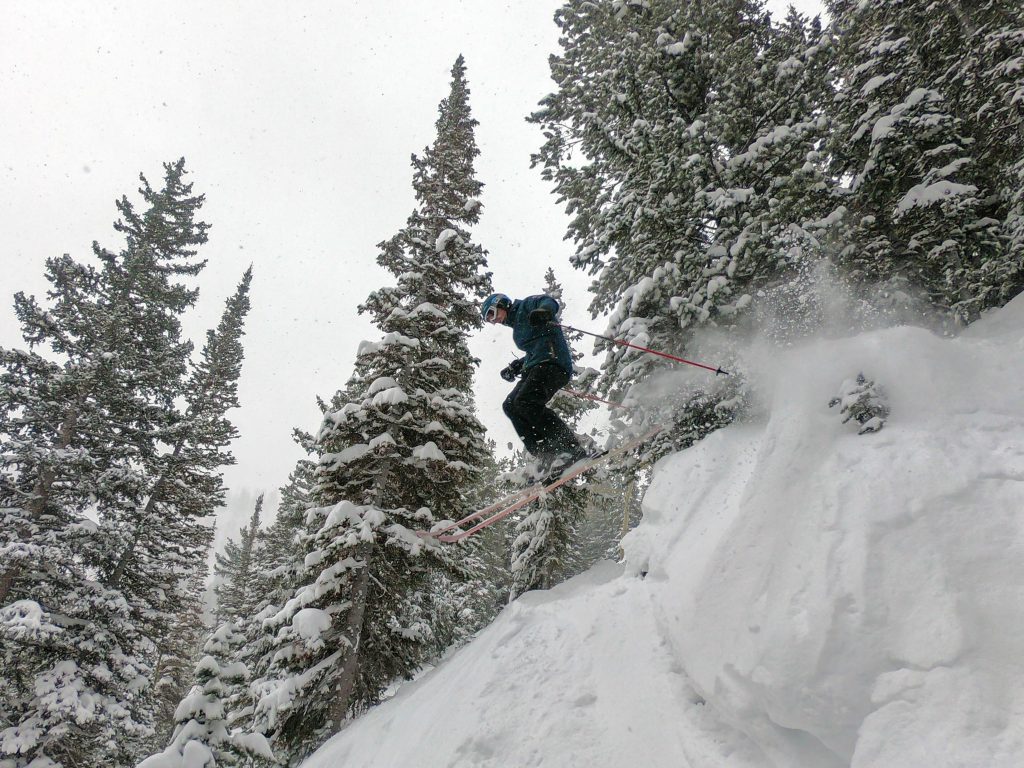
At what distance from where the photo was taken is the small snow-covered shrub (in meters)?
4.35

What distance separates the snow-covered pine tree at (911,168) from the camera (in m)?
6.74

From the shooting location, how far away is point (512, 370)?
26.2 feet

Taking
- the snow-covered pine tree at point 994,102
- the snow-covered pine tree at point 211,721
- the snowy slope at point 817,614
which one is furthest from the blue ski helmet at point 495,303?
the snow-covered pine tree at point 994,102

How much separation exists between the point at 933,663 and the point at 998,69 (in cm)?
815

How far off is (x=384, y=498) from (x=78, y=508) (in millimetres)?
9273

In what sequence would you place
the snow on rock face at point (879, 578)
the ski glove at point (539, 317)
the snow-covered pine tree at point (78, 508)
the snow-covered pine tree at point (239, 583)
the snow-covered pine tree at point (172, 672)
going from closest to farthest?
1. the snow on rock face at point (879, 578)
2. the ski glove at point (539, 317)
3. the snow-covered pine tree at point (78, 508)
4. the snow-covered pine tree at point (239, 583)
5. the snow-covered pine tree at point (172, 672)

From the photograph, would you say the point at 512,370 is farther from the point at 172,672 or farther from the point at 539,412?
the point at 172,672

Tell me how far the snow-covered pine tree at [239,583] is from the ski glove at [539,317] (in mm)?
16801

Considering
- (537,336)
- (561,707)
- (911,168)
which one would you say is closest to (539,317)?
(537,336)

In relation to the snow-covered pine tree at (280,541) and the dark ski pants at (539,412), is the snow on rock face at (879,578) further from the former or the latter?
the snow-covered pine tree at (280,541)

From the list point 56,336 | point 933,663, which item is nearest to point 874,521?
point 933,663

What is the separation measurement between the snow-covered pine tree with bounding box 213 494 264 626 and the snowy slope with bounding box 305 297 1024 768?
54.9ft

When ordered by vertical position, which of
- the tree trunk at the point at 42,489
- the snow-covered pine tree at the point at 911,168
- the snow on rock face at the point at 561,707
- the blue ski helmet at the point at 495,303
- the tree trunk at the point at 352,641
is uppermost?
the tree trunk at the point at 42,489

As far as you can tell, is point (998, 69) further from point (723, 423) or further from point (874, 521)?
point (874, 521)
